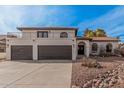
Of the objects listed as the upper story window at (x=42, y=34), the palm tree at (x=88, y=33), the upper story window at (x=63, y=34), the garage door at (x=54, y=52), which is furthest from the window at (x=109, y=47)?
the upper story window at (x=42, y=34)

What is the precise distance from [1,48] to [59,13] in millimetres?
25909

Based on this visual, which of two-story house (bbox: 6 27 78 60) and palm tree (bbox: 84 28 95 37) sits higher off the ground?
palm tree (bbox: 84 28 95 37)

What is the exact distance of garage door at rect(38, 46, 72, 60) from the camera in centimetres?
2866

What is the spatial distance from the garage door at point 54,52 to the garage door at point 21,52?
1.33 metres

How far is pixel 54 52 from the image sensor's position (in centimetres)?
2878

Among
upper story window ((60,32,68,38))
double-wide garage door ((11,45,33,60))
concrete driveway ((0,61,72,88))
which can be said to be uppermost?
upper story window ((60,32,68,38))

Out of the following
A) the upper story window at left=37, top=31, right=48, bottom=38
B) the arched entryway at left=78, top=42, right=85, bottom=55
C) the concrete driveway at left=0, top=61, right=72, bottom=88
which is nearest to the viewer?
the concrete driveway at left=0, top=61, right=72, bottom=88

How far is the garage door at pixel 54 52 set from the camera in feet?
94.0

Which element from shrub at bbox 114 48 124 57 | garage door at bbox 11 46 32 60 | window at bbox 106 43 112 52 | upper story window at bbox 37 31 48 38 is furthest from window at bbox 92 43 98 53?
garage door at bbox 11 46 32 60

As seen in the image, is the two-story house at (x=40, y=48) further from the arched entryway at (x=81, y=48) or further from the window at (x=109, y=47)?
the window at (x=109, y=47)

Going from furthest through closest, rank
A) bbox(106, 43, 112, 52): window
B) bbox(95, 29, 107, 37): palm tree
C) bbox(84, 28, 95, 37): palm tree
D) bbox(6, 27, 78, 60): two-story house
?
1. bbox(95, 29, 107, 37): palm tree
2. bbox(84, 28, 95, 37): palm tree
3. bbox(106, 43, 112, 52): window
4. bbox(6, 27, 78, 60): two-story house

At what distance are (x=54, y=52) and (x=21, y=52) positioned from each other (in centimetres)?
437

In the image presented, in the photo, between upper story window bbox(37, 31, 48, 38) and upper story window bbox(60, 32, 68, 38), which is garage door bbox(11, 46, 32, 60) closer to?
upper story window bbox(37, 31, 48, 38)

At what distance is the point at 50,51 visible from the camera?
94.7 ft
